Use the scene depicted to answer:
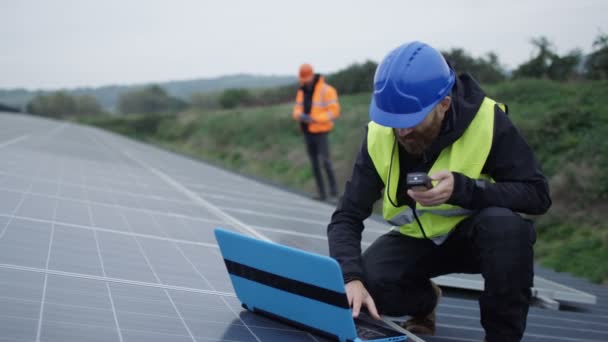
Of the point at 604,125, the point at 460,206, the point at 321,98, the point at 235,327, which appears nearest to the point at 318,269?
the point at 235,327

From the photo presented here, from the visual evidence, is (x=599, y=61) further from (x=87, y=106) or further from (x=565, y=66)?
(x=87, y=106)

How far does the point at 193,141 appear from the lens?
35.6 m

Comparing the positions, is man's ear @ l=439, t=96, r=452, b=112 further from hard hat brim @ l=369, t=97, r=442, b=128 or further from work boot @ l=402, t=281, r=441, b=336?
work boot @ l=402, t=281, r=441, b=336

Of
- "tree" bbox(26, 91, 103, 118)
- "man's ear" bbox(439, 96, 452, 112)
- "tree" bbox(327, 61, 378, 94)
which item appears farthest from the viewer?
"tree" bbox(26, 91, 103, 118)

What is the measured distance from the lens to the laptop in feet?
7.56

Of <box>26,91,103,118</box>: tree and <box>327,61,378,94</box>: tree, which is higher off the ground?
<box>327,61,378,94</box>: tree

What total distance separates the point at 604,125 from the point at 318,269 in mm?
10302

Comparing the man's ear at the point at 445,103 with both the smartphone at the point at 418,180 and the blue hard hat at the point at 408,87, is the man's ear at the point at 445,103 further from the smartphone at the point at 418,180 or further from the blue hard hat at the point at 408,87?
the smartphone at the point at 418,180

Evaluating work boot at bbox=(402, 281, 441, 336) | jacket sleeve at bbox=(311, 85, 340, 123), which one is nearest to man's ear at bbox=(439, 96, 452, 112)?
work boot at bbox=(402, 281, 441, 336)

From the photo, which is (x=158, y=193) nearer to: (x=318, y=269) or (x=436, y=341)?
(x=436, y=341)

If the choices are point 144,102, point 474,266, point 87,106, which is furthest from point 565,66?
point 144,102

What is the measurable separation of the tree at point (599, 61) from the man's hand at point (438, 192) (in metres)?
12.3

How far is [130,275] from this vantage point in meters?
3.01

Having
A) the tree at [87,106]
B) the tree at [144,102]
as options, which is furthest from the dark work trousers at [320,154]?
the tree at [144,102]
